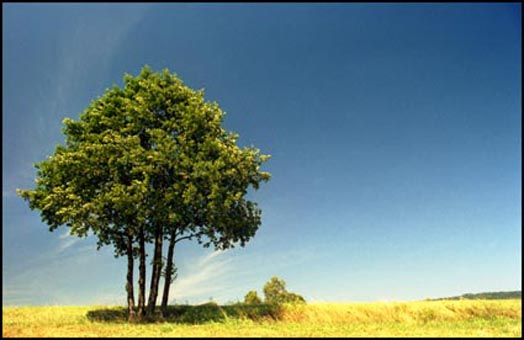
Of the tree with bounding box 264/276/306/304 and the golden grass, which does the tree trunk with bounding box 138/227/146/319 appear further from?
the tree with bounding box 264/276/306/304

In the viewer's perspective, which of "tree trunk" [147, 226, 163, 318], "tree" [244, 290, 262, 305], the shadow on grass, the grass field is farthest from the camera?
"tree" [244, 290, 262, 305]

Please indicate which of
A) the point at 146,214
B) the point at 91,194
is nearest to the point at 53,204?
the point at 91,194

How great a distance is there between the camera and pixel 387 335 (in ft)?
65.7

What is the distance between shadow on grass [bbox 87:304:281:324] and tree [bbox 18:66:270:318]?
1.67 m

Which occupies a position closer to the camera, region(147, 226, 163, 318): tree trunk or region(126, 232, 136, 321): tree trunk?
region(126, 232, 136, 321): tree trunk

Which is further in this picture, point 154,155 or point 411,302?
point 411,302

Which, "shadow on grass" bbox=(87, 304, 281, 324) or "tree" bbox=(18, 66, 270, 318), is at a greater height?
"tree" bbox=(18, 66, 270, 318)

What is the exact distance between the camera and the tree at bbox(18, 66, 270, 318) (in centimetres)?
Result: 2792

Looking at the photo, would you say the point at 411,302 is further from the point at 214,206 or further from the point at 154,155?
the point at 154,155

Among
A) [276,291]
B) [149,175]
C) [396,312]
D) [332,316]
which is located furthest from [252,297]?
[149,175]

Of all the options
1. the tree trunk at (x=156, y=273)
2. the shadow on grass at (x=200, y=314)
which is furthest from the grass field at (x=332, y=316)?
the tree trunk at (x=156, y=273)

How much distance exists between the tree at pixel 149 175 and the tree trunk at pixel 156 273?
63 mm

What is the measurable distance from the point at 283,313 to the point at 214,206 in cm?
882

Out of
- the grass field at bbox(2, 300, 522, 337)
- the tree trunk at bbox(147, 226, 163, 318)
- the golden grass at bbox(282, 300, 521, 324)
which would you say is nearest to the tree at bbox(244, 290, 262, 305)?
the grass field at bbox(2, 300, 522, 337)
